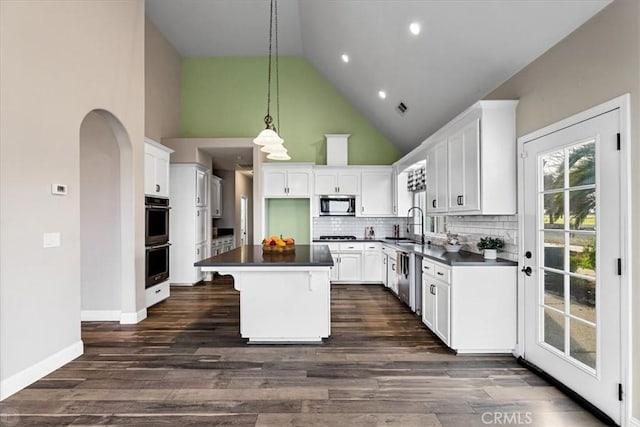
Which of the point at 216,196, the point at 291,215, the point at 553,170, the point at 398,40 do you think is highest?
the point at 398,40

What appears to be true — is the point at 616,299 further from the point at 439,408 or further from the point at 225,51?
the point at 225,51

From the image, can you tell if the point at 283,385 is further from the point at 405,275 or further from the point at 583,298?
the point at 405,275

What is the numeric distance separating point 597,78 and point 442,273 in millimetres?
1996

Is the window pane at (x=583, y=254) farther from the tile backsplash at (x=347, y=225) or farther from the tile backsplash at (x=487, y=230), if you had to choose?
the tile backsplash at (x=347, y=225)

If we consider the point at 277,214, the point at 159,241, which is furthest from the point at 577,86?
the point at 277,214

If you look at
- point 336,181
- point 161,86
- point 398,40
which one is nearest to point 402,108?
point 398,40

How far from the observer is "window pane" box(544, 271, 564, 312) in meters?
2.62

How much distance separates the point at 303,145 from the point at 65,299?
509 centimetres

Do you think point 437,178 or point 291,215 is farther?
point 291,215

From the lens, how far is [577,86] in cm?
241

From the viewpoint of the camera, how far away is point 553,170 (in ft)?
8.79

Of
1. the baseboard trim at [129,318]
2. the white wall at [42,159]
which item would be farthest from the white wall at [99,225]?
the white wall at [42,159]

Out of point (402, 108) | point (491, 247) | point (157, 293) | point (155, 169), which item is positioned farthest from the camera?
point (402, 108)

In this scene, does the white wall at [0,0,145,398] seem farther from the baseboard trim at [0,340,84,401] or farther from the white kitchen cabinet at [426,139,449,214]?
the white kitchen cabinet at [426,139,449,214]
